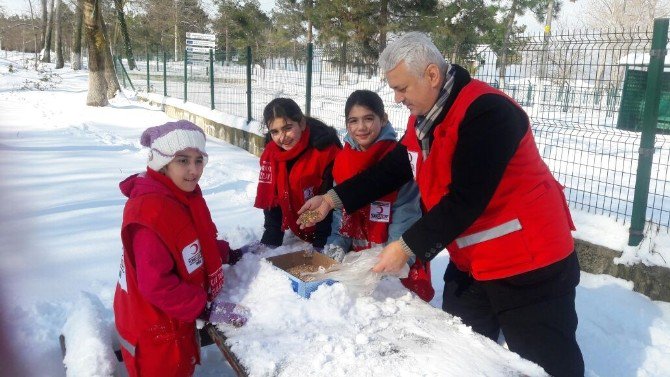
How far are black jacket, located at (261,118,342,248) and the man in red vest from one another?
108 centimetres

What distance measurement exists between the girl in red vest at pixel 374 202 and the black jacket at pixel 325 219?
0.18 metres

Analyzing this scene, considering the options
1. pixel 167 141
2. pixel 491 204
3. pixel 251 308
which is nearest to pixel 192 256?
pixel 251 308

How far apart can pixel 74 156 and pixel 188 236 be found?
21.3ft

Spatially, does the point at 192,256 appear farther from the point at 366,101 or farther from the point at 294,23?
the point at 294,23

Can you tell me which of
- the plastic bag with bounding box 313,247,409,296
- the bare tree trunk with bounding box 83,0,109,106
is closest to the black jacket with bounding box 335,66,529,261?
the plastic bag with bounding box 313,247,409,296

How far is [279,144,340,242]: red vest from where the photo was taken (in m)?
3.12

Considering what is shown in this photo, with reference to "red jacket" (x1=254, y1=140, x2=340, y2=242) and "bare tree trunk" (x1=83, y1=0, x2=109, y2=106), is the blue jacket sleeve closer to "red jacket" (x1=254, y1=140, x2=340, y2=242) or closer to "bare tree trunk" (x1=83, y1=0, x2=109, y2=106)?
"red jacket" (x1=254, y1=140, x2=340, y2=242)

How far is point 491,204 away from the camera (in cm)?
194

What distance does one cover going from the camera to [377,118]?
291cm

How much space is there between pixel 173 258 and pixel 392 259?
2.85 ft

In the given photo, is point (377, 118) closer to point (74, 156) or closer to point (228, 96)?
point (74, 156)

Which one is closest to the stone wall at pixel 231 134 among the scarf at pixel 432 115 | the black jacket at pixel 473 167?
the scarf at pixel 432 115

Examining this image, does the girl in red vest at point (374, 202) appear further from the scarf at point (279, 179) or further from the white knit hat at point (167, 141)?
the white knit hat at point (167, 141)

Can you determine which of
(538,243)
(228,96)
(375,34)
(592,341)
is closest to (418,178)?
(538,243)
